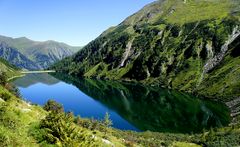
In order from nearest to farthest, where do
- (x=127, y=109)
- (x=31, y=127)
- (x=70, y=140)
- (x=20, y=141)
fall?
(x=20, y=141) < (x=70, y=140) < (x=31, y=127) < (x=127, y=109)

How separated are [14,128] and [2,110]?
4.80 feet

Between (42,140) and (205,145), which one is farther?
(205,145)

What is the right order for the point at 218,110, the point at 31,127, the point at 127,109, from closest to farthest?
the point at 31,127 → the point at 218,110 → the point at 127,109

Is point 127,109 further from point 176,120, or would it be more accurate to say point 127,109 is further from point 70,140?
→ point 70,140

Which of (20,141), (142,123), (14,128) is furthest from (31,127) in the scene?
(142,123)

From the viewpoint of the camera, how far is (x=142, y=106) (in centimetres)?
19938

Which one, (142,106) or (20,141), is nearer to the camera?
(20,141)

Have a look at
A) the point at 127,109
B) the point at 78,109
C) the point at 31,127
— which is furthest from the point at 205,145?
the point at 78,109

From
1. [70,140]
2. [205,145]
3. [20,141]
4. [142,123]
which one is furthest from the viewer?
[142,123]

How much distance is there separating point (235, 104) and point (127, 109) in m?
61.2

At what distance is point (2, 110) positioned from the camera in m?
19.0

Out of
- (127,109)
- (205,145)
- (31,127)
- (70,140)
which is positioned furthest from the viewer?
(127,109)

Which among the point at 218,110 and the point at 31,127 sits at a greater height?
the point at 31,127

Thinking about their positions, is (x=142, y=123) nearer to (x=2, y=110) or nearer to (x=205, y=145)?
(x=205, y=145)
